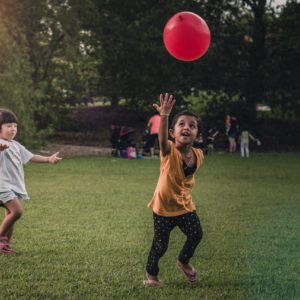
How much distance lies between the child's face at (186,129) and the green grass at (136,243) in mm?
1287

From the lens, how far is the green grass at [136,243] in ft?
16.4

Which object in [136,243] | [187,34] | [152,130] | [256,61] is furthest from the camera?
[256,61]

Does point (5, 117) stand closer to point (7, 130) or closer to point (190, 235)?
point (7, 130)

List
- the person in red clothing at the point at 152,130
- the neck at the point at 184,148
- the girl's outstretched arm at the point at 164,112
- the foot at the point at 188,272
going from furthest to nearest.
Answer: the person in red clothing at the point at 152,130 → the foot at the point at 188,272 → the neck at the point at 184,148 → the girl's outstretched arm at the point at 164,112

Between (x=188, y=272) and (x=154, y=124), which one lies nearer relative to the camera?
(x=188, y=272)

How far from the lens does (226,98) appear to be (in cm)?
2814

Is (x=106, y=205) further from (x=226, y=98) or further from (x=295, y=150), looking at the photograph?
(x=226, y=98)

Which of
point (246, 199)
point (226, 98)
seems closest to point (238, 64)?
point (226, 98)

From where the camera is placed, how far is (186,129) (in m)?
4.95

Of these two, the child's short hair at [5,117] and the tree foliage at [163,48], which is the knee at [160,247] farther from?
the tree foliage at [163,48]

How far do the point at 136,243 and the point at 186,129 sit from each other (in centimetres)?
242

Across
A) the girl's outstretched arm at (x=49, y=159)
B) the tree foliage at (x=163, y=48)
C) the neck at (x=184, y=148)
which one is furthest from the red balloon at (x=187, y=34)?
the tree foliage at (x=163, y=48)

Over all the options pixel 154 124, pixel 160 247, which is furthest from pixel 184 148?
pixel 154 124

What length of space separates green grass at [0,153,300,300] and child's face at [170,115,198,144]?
129cm
